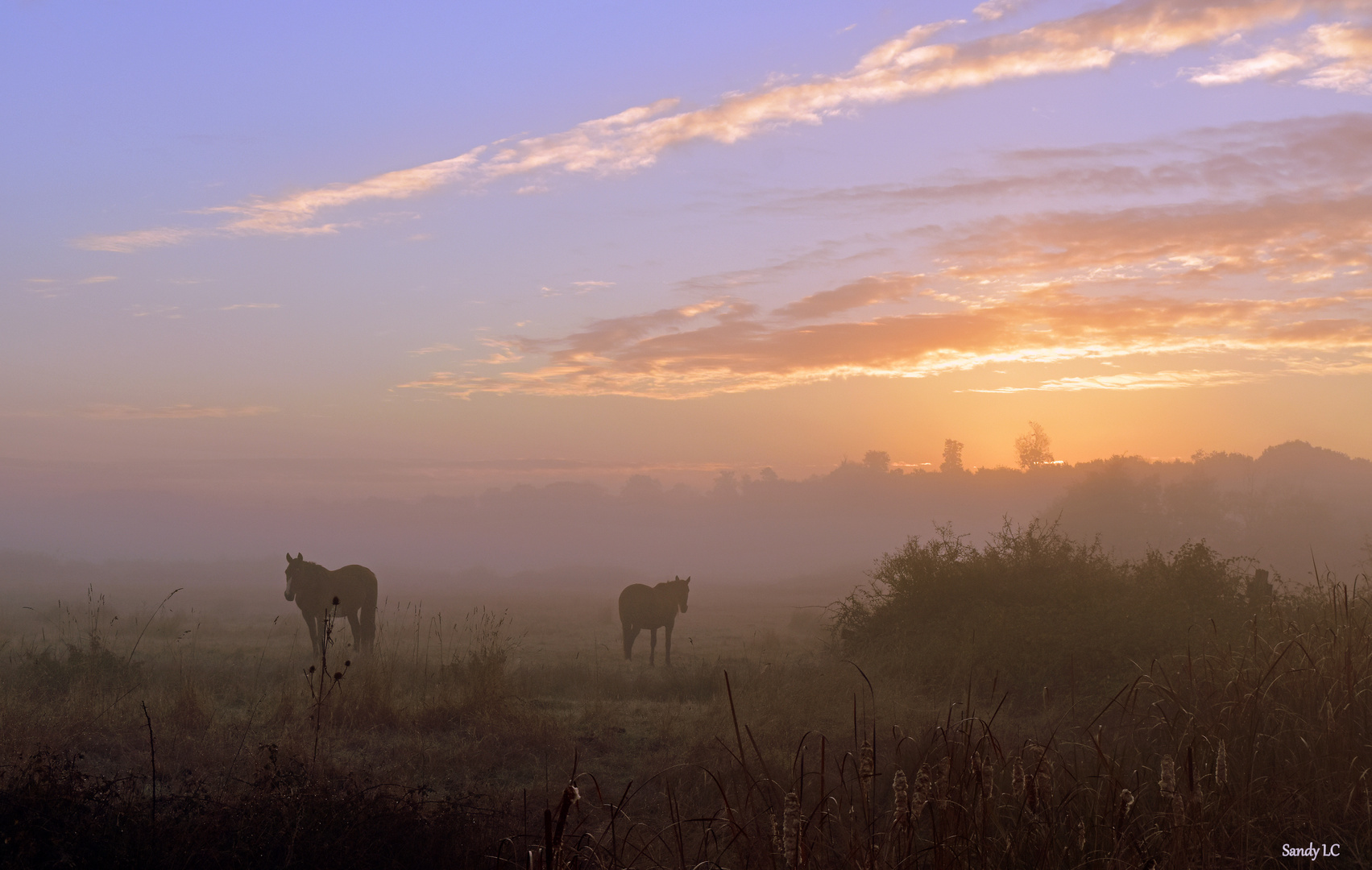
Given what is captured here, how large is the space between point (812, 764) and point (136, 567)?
77.0 metres

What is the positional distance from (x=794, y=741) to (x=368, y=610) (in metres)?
13.3

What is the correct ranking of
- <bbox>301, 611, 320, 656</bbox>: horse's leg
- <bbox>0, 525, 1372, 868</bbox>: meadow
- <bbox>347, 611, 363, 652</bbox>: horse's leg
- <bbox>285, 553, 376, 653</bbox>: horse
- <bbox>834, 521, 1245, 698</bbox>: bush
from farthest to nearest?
1. <bbox>347, 611, 363, 652</bbox>: horse's leg
2. <bbox>285, 553, 376, 653</bbox>: horse
3. <bbox>301, 611, 320, 656</bbox>: horse's leg
4. <bbox>834, 521, 1245, 698</bbox>: bush
5. <bbox>0, 525, 1372, 868</bbox>: meadow

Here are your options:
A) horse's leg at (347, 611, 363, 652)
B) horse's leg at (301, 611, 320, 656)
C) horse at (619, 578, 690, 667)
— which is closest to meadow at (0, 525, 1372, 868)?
horse's leg at (301, 611, 320, 656)

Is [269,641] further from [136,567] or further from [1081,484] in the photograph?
[136,567]

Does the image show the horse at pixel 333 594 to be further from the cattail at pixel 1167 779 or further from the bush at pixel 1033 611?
the cattail at pixel 1167 779

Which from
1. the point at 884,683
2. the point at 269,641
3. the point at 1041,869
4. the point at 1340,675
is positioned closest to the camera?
the point at 1041,869

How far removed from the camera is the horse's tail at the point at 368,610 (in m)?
19.3

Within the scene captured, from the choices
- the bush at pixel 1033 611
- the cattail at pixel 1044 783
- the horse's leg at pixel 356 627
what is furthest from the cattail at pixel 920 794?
the horse's leg at pixel 356 627

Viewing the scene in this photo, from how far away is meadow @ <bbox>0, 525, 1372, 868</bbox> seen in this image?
4020mm

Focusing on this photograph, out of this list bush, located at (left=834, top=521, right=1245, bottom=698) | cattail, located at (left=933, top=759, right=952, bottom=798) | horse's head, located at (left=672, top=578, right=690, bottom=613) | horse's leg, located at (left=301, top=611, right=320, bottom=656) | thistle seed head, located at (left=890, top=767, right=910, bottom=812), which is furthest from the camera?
horse's head, located at (left=672, top=578, right=690, bottom=613)

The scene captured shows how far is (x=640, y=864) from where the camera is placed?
18.4ft

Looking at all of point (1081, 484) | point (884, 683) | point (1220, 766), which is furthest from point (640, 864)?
point (1081, 484)

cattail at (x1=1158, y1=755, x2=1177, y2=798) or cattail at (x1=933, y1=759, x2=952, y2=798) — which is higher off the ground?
cattail at (x1=1158, y1=755, x2=1177, y2=798)

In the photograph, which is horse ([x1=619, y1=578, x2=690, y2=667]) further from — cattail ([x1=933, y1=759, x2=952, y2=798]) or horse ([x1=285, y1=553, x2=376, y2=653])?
cattail ([x1=933, y1=759, x2=952, y2=798])
